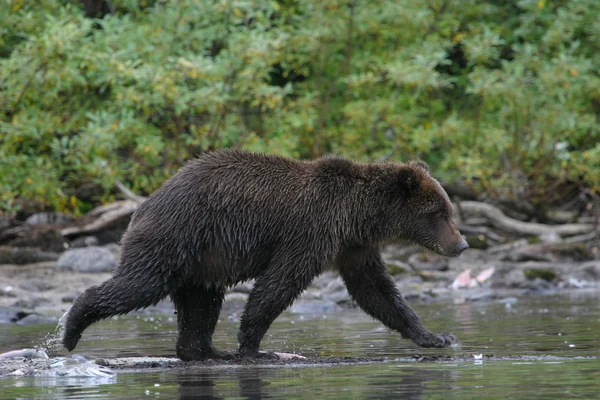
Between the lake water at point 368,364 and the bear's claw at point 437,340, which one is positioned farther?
the bear's claw at point 437,340

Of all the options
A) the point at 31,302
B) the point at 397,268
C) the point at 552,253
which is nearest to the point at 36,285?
the point at 31,302

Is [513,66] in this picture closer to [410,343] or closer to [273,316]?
[410,343]

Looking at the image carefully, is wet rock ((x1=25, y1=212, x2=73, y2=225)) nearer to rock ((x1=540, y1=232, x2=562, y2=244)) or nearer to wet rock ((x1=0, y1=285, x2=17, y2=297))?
wet rock ((x1=0, y1=285, x2=17, y2=297))

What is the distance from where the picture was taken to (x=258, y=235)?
787cm

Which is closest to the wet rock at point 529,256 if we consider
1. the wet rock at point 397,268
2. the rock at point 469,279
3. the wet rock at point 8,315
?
the rock at point 469,279

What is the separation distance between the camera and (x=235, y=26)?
→ 17.7 meters

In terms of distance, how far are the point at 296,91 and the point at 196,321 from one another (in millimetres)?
11421

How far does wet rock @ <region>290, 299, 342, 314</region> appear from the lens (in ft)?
42.6

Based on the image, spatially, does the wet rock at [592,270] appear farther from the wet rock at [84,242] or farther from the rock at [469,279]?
the wet rock at [84,242]

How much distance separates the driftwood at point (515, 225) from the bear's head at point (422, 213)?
971cm

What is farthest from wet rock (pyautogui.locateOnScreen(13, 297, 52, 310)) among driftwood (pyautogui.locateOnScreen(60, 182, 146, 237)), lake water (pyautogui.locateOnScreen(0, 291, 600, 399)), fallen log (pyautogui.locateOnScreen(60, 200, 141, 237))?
fallen log (pyautogui.locateOnScreen(60, 200, 141, 237))

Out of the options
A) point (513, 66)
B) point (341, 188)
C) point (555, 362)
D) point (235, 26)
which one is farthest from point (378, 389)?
point (513, 66)

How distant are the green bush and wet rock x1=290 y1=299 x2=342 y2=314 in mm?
3658

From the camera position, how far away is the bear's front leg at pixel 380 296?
27.4ft
